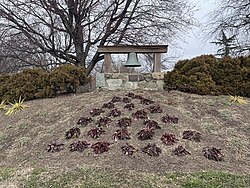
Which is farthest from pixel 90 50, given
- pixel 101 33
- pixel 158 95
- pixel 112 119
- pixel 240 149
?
pixel 240 149

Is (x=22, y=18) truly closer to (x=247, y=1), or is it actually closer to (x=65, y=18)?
(x=65, y=18)

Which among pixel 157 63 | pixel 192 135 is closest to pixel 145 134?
pixel 192 135

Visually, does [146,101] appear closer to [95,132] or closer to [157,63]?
[95,132]

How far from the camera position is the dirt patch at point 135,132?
416cm

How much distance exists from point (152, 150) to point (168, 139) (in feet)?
1.41

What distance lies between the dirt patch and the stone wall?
2.15 ft

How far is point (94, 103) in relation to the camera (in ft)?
21.0

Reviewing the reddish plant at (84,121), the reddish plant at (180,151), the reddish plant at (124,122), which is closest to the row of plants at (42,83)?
the reddish plant at (84,121)

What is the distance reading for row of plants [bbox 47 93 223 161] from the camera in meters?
4.42

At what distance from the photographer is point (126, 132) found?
4.89 metres

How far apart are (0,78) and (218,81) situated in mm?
5434

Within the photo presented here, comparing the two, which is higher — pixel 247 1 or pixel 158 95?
pixel 247 1

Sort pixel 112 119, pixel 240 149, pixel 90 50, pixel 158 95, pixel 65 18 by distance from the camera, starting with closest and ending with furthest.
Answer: pixel 240 149 < pixel 112 119 < pixel 158 95 < pixel 65 18 < pixel 90 50

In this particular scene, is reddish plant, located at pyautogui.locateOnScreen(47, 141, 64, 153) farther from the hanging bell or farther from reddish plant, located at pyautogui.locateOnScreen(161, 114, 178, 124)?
the hanging bell
